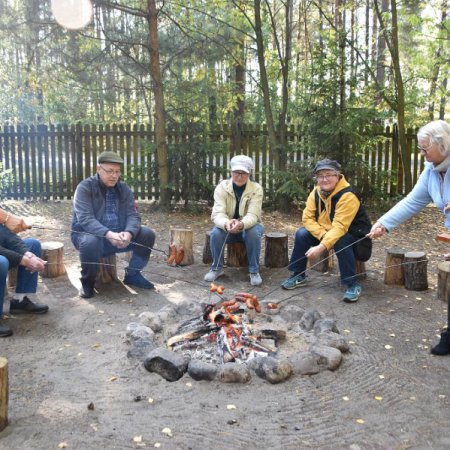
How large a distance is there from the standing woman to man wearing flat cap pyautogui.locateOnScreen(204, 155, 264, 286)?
1.71 m

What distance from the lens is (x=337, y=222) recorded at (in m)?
5.34

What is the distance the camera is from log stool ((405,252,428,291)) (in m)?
5.76

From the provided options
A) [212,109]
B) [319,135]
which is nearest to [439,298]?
[319,135]

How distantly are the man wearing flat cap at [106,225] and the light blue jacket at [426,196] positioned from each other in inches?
104

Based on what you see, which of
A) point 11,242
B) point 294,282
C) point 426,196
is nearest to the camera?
point 426,196

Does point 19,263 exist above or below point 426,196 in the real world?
below

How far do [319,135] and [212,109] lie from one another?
10.0 ft

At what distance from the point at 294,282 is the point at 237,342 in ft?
6.58

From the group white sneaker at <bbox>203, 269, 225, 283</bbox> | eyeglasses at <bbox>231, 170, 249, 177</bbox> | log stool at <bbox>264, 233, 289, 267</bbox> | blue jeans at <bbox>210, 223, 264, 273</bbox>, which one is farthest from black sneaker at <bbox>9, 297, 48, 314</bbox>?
log stool at <bbox>264, 233, 289, 267</bbox>

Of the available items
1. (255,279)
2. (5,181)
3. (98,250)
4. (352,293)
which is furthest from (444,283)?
(5,181)

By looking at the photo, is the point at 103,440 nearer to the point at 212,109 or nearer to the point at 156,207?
the point at 156,207

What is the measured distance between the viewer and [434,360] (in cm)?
402

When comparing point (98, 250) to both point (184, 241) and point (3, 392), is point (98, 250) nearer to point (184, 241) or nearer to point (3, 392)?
point (184, 241)

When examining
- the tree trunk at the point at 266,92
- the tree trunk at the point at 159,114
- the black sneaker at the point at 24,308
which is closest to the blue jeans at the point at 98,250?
the black sneaker at the point at 24,308
